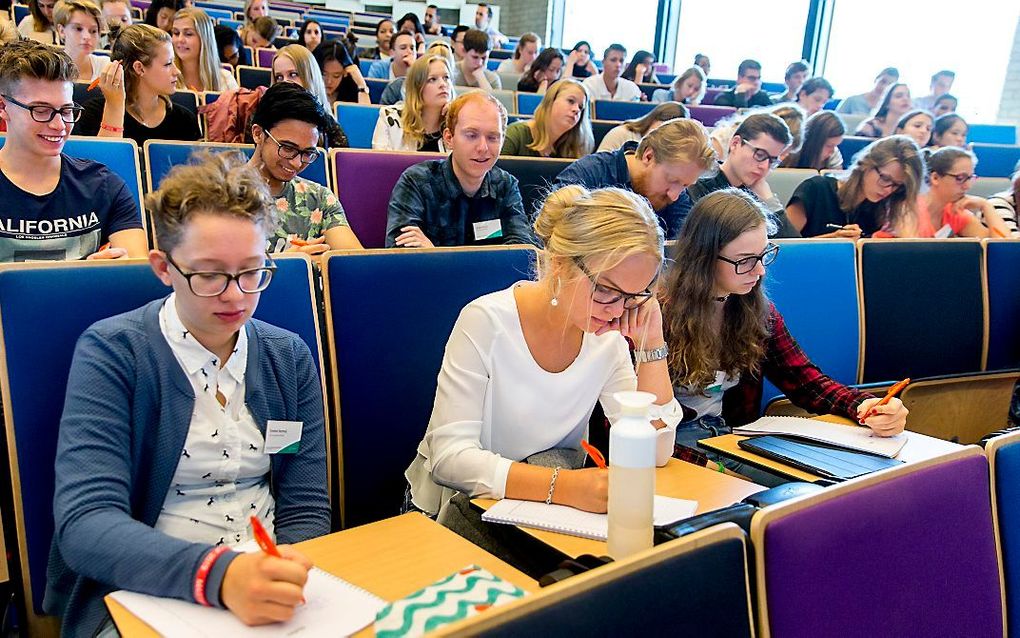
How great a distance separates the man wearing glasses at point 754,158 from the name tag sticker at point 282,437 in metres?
2.13

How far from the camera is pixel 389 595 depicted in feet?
3.31

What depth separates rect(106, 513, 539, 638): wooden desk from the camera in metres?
1.04

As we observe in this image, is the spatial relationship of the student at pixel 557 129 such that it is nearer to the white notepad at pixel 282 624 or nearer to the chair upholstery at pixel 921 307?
the chair upholstery at pixel 921 307

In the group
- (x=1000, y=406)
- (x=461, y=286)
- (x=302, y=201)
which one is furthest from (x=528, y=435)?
(x=1000, y=406)

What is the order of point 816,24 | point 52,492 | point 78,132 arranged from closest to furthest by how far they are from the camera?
point 52,492 < point 78,132 < point 816,24

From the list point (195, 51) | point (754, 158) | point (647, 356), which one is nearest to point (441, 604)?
point (647, 356)

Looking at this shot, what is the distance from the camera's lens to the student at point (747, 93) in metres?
6.74

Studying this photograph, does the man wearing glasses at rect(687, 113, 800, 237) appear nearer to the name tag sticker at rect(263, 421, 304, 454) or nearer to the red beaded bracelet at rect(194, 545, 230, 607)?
the name tag sticker at rect(263, 421, 304, 454)

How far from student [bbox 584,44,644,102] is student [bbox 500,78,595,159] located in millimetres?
3087

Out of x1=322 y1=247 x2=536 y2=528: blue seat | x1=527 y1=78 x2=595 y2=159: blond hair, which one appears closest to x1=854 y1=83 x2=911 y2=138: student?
x1=527 y1=78 x2=595 y2=159: blond hair

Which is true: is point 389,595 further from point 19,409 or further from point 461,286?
point 461,286

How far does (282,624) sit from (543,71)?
20.2 ft

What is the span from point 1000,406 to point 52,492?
2582 millimetres

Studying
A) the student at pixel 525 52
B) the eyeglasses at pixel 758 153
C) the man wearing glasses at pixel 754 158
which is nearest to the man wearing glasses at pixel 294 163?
the man wearing glasses at pixel 754 158
